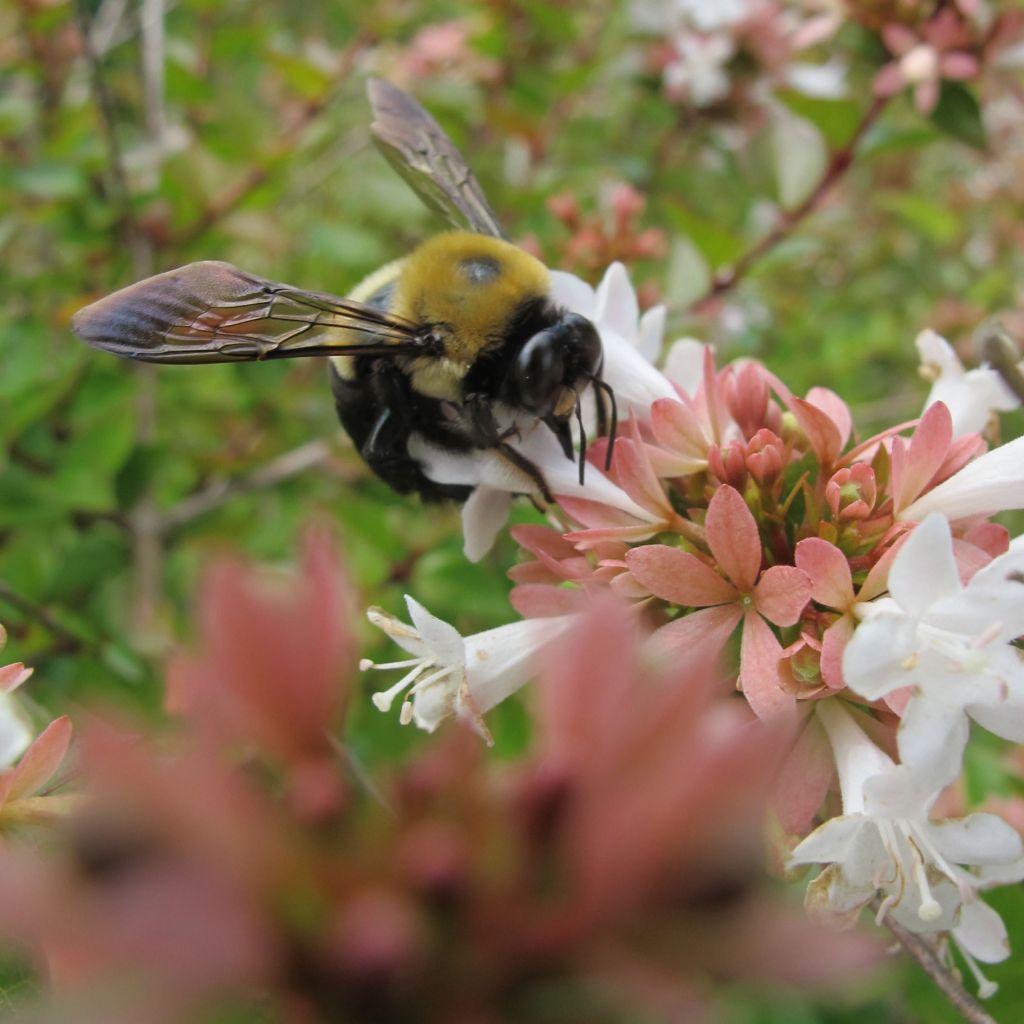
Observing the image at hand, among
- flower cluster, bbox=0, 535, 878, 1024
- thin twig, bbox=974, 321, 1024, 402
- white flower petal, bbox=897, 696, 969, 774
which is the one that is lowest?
white flower petal, bbox=897, 696, 969, 774

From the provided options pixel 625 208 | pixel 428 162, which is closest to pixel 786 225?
pixel 625 208

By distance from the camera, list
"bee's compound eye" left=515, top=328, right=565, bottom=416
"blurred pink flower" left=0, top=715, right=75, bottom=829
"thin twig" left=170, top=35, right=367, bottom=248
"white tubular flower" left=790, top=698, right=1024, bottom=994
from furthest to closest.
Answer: "thin twig" left=170, top=35, right=367, bottom=248 < "bee's compound eye" left=515, top=328, right=565, bottom=416 < "white tubular flower" left=790, top=698, right=1024, bottom=994 < "blurred pink flower" left=0, top=715, right=75, bottom=829

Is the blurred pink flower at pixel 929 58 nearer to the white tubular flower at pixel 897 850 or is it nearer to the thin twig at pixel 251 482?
the thin twig at pixel 251 482

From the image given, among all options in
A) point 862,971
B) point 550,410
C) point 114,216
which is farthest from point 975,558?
point 114,216

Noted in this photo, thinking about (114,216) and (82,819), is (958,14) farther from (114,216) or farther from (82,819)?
(82,819)

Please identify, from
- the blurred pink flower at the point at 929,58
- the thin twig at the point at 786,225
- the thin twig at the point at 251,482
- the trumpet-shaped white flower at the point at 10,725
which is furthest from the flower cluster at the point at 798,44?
the trumpet-shaped white flower at the point at 10,725

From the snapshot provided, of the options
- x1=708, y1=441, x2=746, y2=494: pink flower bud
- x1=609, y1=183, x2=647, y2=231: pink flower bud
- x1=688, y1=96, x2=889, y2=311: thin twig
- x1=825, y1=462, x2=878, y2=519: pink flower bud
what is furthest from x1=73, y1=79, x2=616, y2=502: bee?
x1=688, y1=96, x2=889, y2=311: thin twig

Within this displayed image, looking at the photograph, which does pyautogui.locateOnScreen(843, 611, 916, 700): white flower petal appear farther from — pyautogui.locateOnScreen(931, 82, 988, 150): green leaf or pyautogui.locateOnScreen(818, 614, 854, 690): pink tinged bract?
pyautogui.locateOnScreen(931, 82, 988, 150): green leaf
